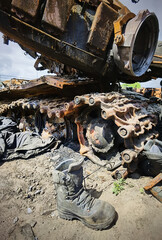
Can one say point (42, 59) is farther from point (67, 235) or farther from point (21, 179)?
point (67, 235)

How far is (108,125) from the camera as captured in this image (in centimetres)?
335

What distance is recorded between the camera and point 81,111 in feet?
12.8

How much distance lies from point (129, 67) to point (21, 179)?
11.6 feet

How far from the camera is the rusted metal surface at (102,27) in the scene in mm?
3168

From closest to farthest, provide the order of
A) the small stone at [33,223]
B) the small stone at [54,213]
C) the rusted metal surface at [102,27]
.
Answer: the small stone at [33,223]
the small stone at [54,213]
the rusted metal surface at [102,27]

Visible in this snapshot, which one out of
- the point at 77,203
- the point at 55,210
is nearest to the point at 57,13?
the point at 77,203

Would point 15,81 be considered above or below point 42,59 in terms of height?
below

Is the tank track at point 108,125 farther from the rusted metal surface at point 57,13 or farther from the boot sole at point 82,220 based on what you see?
the rusted metal surface at point 57,13

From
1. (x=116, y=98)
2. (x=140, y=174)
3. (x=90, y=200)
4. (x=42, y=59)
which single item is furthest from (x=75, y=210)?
(x=42, y=59)

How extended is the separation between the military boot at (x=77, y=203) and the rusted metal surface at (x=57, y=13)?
2.77m

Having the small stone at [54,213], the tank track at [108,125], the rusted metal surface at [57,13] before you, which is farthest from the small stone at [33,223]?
the rusted metal surface at [57,13]

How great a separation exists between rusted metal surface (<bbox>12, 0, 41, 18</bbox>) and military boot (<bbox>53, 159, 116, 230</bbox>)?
2.90 metres

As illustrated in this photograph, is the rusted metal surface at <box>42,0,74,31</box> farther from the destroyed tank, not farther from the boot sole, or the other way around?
the boot sole

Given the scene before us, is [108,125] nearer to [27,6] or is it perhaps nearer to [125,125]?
[125,125]
